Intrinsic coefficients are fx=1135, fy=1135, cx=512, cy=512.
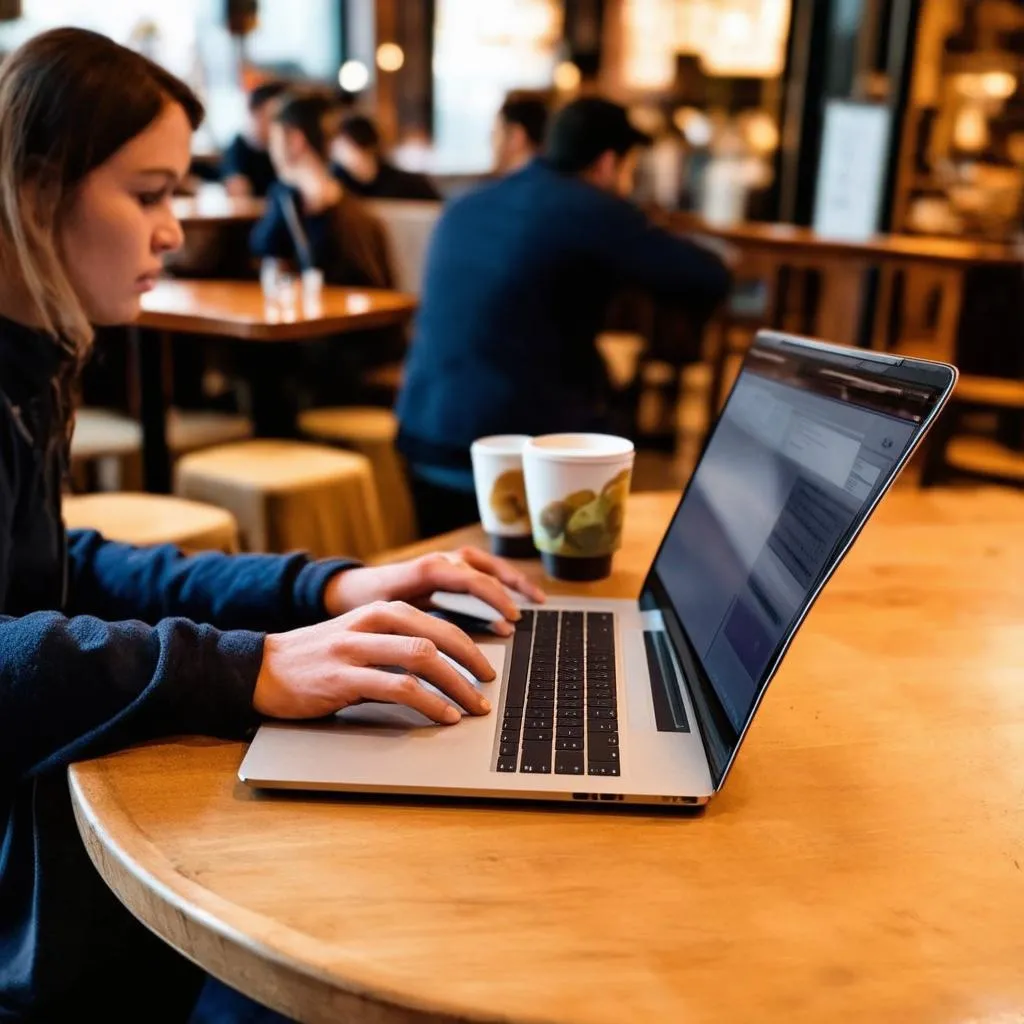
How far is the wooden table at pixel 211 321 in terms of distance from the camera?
275 cm

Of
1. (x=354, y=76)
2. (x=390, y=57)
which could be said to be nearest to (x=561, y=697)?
(x=354, y=76)

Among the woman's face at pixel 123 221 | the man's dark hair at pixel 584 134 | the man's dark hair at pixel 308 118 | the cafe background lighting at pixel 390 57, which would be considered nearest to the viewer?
the woman's face at pixel 123 221

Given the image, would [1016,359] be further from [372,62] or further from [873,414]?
[873,414]

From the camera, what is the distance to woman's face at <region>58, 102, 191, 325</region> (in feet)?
3.54

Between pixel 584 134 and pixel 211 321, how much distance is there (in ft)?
3.33

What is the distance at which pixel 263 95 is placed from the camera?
5.54 m

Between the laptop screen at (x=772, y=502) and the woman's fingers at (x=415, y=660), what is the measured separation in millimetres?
158

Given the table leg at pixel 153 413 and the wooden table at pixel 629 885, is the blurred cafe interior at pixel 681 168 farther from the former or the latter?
the wooden table at pixel 629 885

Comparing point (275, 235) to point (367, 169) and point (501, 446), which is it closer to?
point (367, 169)

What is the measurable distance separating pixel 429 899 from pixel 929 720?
0.42m

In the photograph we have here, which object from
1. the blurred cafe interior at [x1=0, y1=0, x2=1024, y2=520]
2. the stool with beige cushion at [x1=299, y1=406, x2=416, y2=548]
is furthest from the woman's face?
the stool with beige cushion at [x1=299, y1=406, x2=416, y2=548]

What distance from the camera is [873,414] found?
27.7 inches

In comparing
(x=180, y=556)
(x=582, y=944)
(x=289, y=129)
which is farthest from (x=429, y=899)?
(x=289, y=129)

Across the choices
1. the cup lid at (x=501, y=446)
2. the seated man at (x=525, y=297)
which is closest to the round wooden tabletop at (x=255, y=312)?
the seated man at (x=525, y=297)
